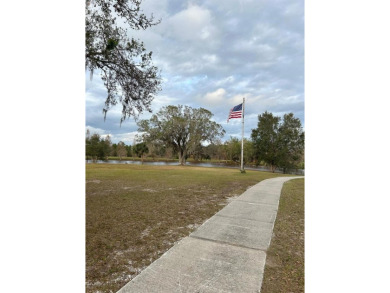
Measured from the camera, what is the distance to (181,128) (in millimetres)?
31734

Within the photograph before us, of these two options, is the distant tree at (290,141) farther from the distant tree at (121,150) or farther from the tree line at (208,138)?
the distant tree at (121,150)

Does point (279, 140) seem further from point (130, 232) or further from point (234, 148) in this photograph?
point (130, 232)

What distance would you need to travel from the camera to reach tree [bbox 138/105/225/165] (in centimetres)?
3133

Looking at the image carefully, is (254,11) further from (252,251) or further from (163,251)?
(163,251)

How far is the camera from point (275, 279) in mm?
1892

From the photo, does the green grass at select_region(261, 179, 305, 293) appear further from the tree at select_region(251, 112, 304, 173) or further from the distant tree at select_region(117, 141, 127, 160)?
the distant tree at select_region(117, 141, 127, 160)

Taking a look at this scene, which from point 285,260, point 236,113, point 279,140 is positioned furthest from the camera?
point 279,140

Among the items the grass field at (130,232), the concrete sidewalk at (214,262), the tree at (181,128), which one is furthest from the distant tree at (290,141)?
the concrete sidewalk at (214,262)

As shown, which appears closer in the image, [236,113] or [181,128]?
[236,113]

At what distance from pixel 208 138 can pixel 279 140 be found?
12055 millimetres

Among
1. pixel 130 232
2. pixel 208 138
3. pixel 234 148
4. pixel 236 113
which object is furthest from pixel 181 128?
pixel 130 232

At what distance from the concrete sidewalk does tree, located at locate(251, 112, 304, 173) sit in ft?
74.8

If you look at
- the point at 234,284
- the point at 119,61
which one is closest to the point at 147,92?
the point at 119,61
